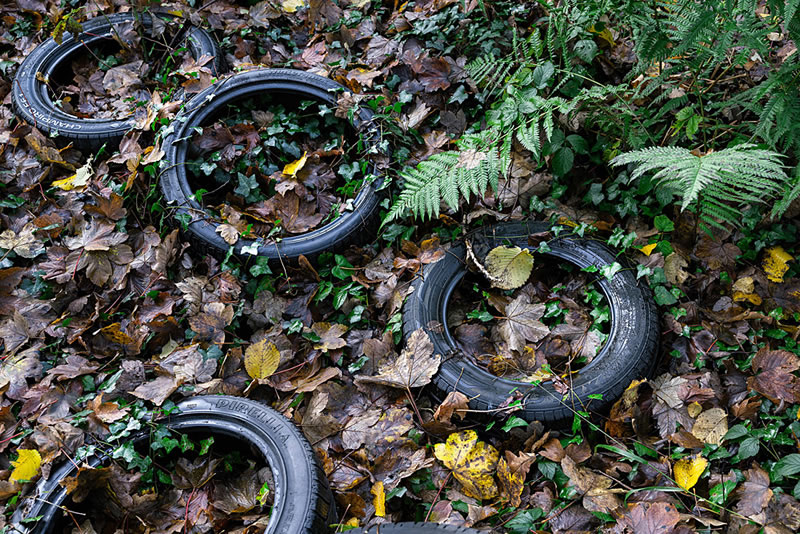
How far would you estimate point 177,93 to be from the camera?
13.9 feet

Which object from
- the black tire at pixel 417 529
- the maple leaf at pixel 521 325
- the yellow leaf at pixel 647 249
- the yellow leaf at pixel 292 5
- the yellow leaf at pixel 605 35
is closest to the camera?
the black tire at pixel 417 529

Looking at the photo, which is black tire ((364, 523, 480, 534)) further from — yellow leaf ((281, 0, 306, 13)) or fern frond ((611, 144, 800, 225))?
yellow leaf ((281, 0, 306, 13))

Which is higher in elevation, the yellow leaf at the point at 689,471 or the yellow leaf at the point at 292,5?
the yellow leaf at the point at 292,5

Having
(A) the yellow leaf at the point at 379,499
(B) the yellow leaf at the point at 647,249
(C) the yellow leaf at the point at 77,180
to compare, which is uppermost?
(C) the yellow leaf at the point at 77,180

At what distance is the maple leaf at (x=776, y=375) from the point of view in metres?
2.75

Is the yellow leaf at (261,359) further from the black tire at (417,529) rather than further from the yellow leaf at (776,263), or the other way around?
the yellow leaf at (776,263)

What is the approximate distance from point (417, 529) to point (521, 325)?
4.23 ft

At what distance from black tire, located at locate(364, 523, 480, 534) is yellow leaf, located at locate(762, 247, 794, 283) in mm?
2215

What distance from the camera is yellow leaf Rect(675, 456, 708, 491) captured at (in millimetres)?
2559

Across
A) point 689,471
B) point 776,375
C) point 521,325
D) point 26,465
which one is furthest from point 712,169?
point 26,465

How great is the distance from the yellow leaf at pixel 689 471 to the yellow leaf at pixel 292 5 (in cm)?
441

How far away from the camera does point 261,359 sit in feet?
9.89

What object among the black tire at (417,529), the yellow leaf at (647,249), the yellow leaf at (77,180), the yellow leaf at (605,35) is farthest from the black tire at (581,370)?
the yellow leaf at (77,180)

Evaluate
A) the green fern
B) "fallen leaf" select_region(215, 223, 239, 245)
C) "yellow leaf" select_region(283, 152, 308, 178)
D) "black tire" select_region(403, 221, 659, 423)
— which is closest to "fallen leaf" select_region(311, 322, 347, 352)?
"black tire" select_region(403, 221, 659, 423)
